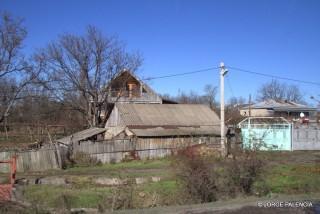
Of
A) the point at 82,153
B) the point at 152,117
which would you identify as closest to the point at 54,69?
the point at 152,117

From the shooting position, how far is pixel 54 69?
5869 cm

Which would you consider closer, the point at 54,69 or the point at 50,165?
the point at 50,165

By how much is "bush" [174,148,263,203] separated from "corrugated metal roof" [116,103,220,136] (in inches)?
1040

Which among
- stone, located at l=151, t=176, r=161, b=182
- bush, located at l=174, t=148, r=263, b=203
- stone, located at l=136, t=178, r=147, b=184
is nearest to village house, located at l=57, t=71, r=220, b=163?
stone, located at l=151, t=176, r=161, b=182

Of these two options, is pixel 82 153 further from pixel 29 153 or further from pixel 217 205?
pixel 217 205

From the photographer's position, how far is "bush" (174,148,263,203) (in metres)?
13.1

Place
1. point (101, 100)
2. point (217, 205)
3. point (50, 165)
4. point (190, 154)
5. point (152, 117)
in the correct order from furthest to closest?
point (101, 100) → point (152, 117) → point (50, 165) → point (190, 154) → point (217, 205)

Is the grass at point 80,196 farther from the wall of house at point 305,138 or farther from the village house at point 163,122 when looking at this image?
the wall of house at point 305,138

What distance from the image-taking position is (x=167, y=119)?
45406 millimetres

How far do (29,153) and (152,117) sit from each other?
15118mm

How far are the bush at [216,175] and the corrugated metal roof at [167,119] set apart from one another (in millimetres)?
26405

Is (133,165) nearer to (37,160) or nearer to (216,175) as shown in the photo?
(37,160)

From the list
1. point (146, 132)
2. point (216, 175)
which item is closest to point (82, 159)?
point (146, 132)

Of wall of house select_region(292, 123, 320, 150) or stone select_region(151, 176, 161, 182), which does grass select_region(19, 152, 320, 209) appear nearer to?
stone select_region(151, 176, 161, 182)
